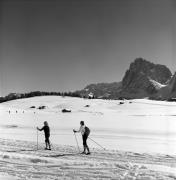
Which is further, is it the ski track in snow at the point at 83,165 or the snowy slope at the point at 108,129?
the snowy slope at the point at 108,129

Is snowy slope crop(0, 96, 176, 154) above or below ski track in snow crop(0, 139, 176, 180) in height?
below

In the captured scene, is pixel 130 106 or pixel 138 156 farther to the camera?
pixel 130 106

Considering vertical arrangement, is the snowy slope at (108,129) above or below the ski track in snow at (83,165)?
below

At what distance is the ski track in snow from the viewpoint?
13312mm

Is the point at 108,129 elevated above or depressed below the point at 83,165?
below

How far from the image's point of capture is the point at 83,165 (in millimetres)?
15258

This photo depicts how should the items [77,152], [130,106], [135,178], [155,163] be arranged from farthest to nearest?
[130,106] → [77,152] → [155,163] → [135,178]

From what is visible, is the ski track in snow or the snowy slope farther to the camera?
the snowy slope

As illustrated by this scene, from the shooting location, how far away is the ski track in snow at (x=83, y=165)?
13312 millimetres

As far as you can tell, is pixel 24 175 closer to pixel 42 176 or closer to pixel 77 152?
pixel 42 176

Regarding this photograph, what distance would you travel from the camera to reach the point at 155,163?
16219mm

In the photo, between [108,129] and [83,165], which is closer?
[83,165]

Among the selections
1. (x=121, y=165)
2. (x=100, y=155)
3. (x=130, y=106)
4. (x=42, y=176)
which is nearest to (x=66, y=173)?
(x=42, y=176)

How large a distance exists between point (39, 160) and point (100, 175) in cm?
421
